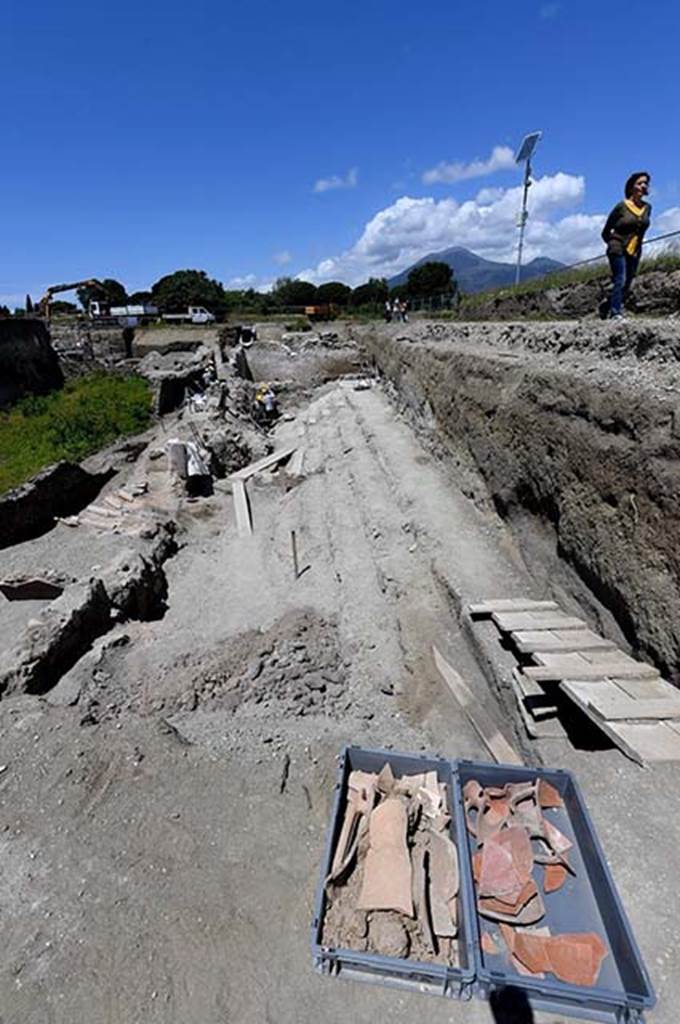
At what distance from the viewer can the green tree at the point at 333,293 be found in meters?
69.6

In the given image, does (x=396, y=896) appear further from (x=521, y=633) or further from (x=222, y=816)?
(x=521, y=633)

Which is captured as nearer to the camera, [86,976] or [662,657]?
[86,976]

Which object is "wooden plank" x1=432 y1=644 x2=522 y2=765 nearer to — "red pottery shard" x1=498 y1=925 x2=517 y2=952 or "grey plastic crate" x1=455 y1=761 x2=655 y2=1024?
"grey plastic crate" x1=455 y1=761 x2=655 y2=1024

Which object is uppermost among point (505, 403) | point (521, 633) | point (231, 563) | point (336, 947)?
point (505, 403)

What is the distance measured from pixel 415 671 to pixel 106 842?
3339mm

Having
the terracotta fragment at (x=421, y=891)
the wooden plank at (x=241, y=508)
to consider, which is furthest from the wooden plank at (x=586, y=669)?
the wooden plank at (x=241, y=508)

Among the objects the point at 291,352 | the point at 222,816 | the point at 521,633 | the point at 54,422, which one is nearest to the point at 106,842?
the point at 222,816

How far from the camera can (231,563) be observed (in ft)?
33.6

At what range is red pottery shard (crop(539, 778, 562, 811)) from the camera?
344 centimetres

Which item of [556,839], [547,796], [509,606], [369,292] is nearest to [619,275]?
[509,606]

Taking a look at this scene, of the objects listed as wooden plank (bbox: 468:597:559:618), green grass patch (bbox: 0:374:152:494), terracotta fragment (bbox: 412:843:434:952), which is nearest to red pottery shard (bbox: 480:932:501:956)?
terracotta fragment (bbox: 412:843:434:952)

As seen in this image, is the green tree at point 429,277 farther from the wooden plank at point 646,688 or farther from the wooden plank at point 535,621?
the wooden plank at point 646,688

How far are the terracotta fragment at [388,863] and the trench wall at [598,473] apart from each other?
2370 millimetres

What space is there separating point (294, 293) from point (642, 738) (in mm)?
75017
